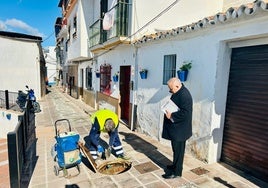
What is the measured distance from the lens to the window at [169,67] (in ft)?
19.8

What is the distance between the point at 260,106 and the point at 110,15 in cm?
668

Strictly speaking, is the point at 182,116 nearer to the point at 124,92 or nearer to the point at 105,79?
the point at 124,92

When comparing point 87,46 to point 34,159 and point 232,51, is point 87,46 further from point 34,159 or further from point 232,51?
point 232,51

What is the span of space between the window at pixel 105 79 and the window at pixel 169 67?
4804 millimetres

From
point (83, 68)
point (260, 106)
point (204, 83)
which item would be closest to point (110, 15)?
point (204, 83)

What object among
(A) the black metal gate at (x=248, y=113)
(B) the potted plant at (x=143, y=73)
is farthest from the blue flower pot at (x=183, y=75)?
(B) the potted plant at (x=143, y=73)

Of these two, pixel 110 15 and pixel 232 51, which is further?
pixel 110 15

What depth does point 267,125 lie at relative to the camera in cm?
384

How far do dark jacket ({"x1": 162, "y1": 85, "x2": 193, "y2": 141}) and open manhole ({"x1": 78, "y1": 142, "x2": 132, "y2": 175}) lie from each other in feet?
4.64

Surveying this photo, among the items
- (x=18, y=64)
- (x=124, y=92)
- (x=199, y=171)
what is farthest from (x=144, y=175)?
(x=18, y=64)

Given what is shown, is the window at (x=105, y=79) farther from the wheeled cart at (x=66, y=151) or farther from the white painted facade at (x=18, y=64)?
the white painted facade at (x=18, y=64)

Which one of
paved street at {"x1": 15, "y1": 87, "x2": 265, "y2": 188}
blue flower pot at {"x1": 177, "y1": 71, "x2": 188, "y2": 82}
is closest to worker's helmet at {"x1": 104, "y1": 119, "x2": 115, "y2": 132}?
paved street at {"x1": 15, "y1": 87, "x2": 265, "y2": 188}

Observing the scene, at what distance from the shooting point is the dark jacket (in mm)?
3840

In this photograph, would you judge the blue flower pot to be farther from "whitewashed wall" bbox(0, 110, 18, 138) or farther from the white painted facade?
the white painted facade
